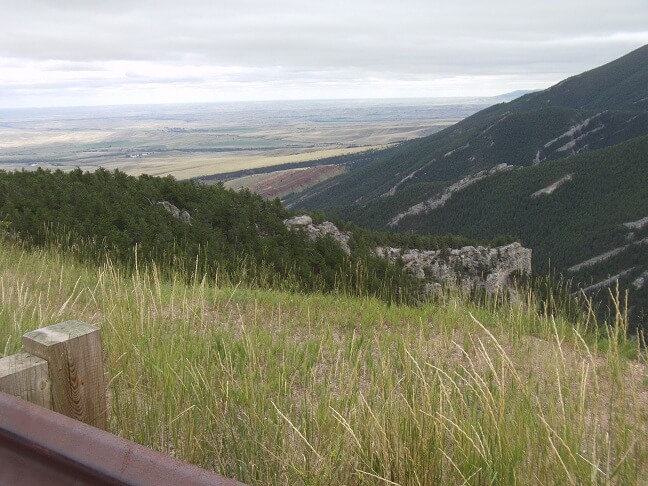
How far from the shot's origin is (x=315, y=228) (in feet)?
85.6

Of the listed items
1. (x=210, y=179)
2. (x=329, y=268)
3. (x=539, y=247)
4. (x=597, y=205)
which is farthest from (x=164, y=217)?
(x=210, y=179)

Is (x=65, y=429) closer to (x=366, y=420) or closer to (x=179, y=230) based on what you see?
(x=366, y=420)

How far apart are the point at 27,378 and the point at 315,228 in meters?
23.5

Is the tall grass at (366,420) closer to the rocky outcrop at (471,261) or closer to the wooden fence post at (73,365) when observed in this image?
the wooden fence post at (73,365)

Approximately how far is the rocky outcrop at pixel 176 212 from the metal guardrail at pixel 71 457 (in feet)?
61.7

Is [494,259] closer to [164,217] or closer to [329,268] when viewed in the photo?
[329,268]

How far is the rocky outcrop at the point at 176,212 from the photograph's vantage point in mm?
20769

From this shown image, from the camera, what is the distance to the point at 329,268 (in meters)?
18.6

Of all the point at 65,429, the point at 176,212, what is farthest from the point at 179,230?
the point at 65,429

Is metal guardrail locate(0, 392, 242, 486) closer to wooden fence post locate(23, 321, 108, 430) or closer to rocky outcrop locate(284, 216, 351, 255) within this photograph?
wooden fence post locate(23, 321, 108, 430)

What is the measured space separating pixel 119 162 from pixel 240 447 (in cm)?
20280

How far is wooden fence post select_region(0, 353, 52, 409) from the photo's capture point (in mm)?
2605

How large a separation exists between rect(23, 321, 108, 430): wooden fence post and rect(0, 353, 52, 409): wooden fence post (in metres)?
0.03

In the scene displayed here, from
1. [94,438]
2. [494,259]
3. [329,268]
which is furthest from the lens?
[494,259]
